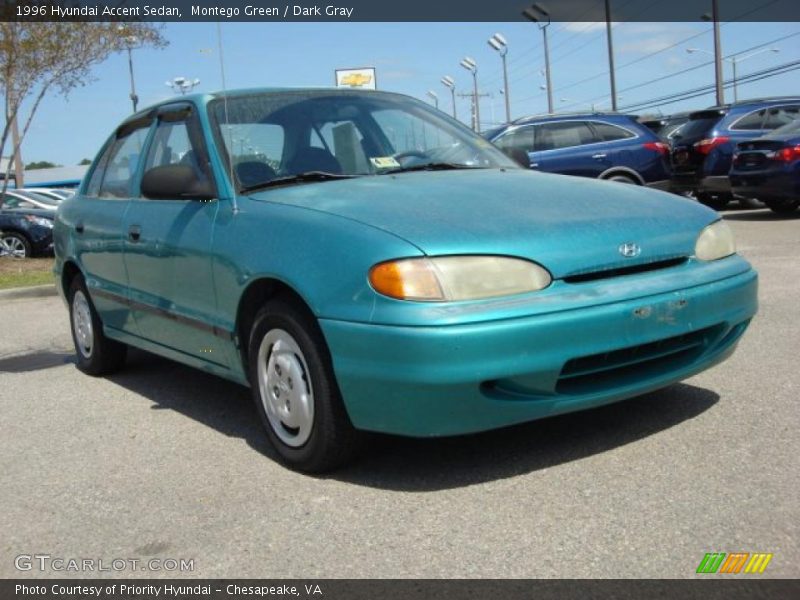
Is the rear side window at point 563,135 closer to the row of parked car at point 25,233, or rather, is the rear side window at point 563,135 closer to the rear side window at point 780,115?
the rear side window at point 780,115

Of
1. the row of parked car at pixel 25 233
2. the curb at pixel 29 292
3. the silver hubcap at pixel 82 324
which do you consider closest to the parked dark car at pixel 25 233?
the row of parked car at pixel 25 233

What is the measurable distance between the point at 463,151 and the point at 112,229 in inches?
79.0

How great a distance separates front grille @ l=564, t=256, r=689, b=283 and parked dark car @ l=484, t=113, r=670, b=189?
31.3 ft

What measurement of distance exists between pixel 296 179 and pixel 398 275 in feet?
3.74

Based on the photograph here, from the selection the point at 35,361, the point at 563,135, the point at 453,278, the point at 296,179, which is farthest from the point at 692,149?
the point at 453,278

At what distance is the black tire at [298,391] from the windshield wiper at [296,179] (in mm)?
638

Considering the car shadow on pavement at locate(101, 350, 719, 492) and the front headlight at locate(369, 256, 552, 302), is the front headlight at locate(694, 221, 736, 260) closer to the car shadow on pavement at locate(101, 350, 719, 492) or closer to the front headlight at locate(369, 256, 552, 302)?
the car shadow on pavement at locate(101, 350, 719, 492)

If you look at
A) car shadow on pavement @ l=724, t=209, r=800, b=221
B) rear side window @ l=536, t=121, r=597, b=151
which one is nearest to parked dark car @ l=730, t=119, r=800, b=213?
car shadow on pavement @ l=724, t=209, r=800, b=221

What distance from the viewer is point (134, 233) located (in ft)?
15.6

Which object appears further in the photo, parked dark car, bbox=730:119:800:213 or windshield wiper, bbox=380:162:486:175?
parked dark car, bbox=730:119:800:213

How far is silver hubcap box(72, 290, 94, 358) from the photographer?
5750 millimetres

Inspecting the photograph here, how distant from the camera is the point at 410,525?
301 centimetres

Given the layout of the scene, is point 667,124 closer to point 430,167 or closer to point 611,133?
point 611,133
